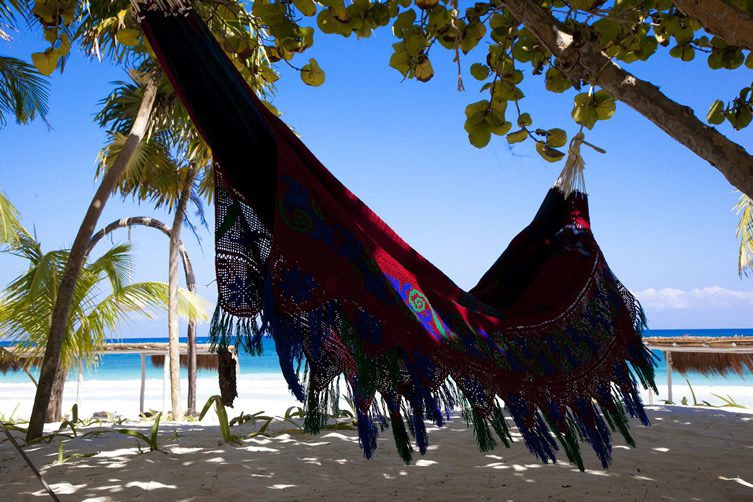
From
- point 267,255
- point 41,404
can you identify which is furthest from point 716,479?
point 41,404

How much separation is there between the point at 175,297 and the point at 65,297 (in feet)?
7.69

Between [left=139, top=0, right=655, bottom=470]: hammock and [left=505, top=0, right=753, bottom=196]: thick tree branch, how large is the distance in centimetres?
58

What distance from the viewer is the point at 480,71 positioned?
1.82 metres

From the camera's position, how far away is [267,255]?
4.41ft

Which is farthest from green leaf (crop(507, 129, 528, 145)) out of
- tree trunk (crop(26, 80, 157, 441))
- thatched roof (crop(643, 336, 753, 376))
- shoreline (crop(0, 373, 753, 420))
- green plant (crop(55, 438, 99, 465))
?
shoreline (crop(0, 373, 753, 420))

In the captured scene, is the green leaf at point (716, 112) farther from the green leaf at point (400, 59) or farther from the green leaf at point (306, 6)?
the green leaf at point (306, 6)

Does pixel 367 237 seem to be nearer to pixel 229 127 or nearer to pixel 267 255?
pixel 267 255

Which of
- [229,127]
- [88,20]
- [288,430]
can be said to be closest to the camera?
[229,127]

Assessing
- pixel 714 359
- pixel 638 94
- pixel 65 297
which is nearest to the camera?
pixel 638 94

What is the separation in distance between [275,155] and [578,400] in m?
1.02

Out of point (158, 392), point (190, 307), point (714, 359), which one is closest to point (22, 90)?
point (190, 307)

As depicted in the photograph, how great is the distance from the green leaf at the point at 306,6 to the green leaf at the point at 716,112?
1261 mm

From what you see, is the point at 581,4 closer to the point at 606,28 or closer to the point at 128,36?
the point at 606,28

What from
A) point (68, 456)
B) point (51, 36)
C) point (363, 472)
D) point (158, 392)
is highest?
point (51, 36)
